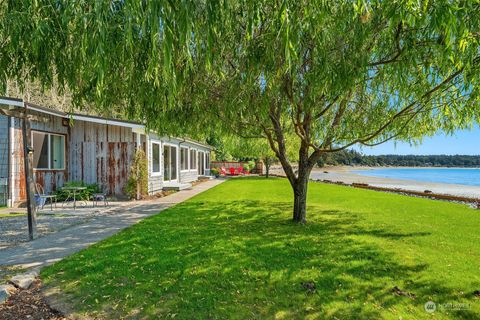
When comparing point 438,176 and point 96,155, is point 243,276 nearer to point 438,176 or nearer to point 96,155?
point 96,155

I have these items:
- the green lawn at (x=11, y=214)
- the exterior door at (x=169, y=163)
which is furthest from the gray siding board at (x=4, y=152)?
the exterior door at (x=169, y=163)

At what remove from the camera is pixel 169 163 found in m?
18.0

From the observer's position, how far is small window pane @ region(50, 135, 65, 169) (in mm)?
12812

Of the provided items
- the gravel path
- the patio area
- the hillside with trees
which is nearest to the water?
the hillside with trees

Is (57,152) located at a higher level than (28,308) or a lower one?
higher

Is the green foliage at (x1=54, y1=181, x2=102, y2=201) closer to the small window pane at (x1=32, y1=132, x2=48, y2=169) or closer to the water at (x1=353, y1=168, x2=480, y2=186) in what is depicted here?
the small window pane at (x1=32, y1=132, x2=48, y2=169)

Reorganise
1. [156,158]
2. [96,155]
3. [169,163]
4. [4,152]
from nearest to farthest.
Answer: [4,152] < [96,155] < [156,158] < [169,163]

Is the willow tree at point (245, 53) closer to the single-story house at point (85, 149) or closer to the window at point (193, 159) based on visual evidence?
the single-story house at point (85, 149)

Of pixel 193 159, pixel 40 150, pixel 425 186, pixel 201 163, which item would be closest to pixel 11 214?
pixel 40 150

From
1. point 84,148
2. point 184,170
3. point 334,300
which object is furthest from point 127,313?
point 184,170

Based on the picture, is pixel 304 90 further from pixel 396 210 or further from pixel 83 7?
pixel 396 210

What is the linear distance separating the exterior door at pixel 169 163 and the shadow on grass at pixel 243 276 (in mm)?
10442

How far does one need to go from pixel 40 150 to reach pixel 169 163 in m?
6.89

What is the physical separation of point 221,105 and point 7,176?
28.9 feet
